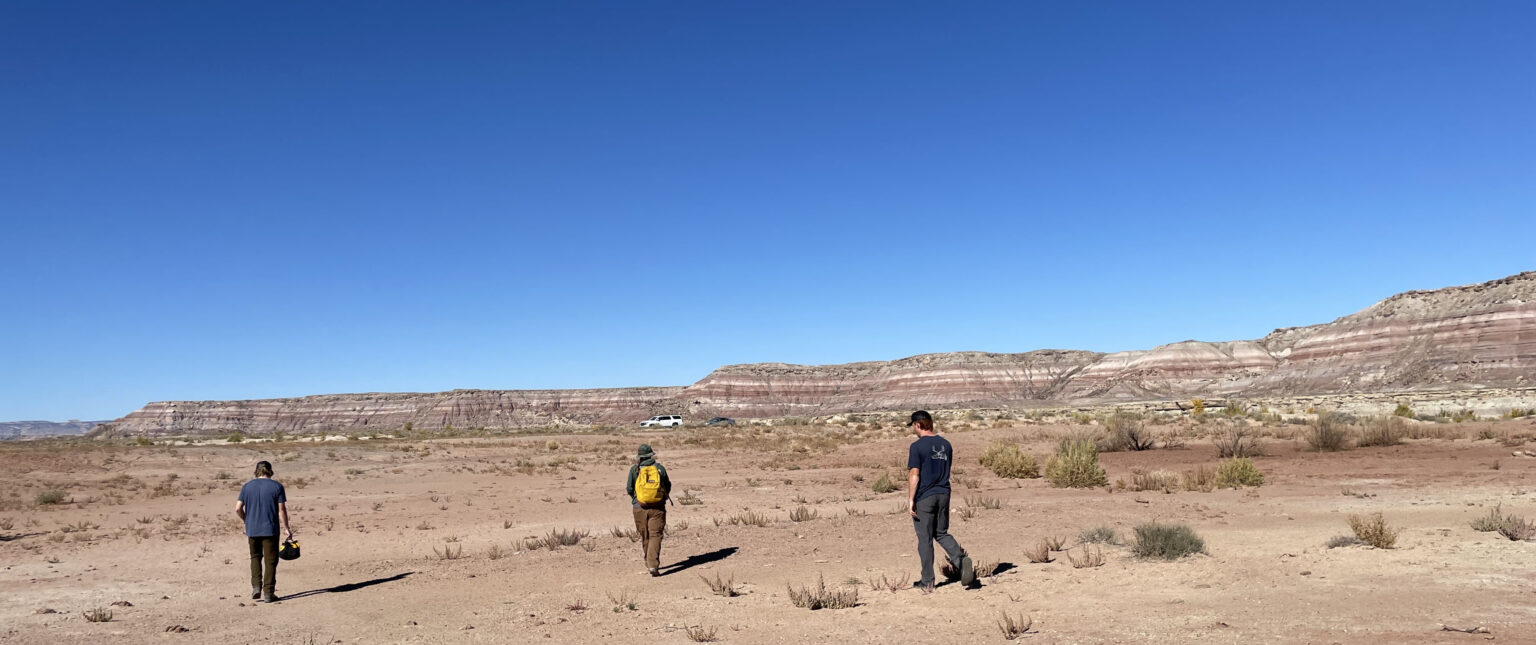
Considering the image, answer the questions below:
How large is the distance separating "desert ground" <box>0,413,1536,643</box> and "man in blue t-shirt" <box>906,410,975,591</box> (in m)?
0.50

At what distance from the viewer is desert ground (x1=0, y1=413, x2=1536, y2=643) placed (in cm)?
842

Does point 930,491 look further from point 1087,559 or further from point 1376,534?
point 1376,534

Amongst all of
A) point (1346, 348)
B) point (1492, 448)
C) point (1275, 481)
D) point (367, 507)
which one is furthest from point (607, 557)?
point (1346, 348)

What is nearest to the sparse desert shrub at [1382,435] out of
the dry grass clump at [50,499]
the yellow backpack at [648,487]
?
the yellow backpack at [648,487]

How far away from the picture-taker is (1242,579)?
9.65 m

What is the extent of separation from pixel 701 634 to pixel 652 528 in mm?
3371

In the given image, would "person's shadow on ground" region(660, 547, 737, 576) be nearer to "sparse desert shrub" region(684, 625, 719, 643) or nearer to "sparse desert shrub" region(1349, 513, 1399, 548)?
"sparse desert shrub" region(684, 625, 719, 643)

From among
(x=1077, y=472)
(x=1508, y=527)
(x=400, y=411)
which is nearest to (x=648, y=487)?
(x=1508, y=527)

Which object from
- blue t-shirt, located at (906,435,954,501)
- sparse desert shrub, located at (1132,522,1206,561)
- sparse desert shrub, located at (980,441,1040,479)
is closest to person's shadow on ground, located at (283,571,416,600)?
blue t-shirt, located at (906,435,954,501)

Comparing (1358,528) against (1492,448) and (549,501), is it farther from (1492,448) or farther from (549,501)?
(1492,448)

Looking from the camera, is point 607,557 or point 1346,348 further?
point 1346,348

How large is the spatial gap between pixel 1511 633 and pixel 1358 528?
448cm

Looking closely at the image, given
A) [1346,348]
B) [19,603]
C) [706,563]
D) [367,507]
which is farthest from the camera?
[1346,348]

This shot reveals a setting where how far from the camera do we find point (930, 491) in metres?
9.30
